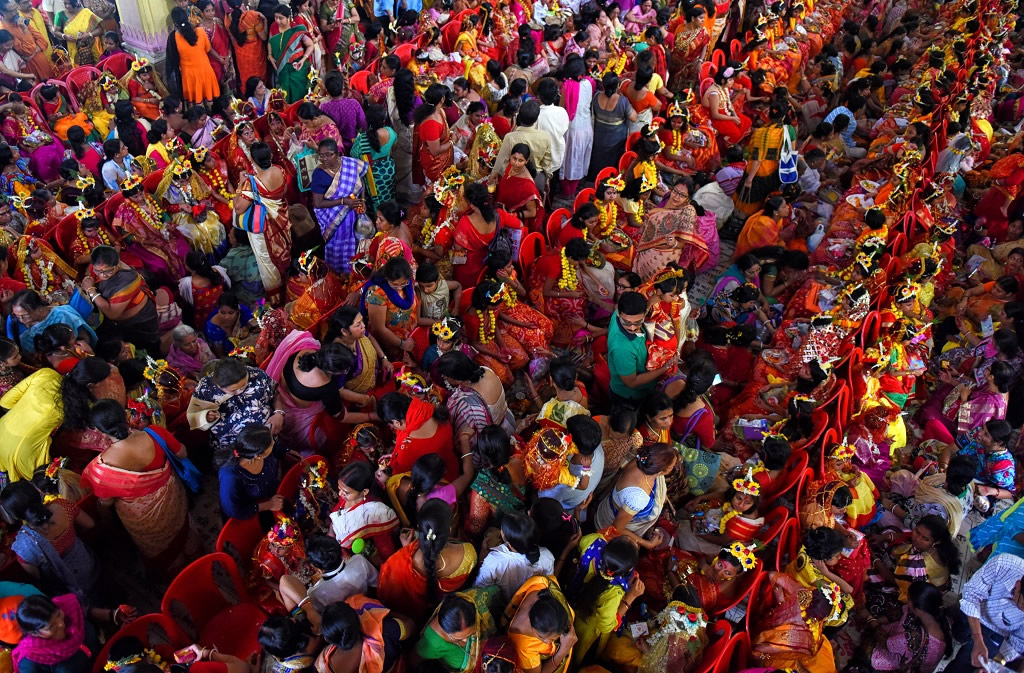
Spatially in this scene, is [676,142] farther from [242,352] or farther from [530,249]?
[242,352]

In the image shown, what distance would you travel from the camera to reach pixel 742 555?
3.07 m

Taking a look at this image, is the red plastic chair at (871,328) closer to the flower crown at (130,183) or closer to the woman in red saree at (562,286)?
the woman in red saree at (562,286)

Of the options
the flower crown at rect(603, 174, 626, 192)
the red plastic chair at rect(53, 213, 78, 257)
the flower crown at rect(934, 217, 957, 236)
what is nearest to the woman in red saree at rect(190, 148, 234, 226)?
the red plastic chair at rect(53, 213, 78, 257)

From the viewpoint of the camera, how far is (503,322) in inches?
169

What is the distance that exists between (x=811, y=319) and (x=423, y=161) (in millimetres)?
3159

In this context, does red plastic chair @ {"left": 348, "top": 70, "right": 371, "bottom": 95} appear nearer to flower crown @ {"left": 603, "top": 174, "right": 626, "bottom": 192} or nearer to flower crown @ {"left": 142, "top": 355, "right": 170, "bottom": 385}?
flower crown @ {"left": 603, "top": 174, "right": 626, "bottom": 192}

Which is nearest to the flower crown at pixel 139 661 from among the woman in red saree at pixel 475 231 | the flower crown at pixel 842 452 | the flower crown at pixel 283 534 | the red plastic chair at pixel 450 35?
the flower crown at pixel 283 534

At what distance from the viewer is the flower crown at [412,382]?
11.9 ft

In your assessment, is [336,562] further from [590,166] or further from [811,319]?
[590,166]

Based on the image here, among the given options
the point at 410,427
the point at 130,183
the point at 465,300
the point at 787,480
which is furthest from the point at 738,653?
the point at 130,183

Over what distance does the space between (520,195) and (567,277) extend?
2.80ft

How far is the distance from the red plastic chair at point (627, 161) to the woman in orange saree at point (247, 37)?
4059mm

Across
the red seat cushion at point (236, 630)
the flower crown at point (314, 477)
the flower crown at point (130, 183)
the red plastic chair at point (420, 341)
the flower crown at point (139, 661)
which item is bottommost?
the red seat cushion at point (236, 630)

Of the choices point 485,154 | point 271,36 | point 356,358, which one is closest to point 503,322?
point 356,358
